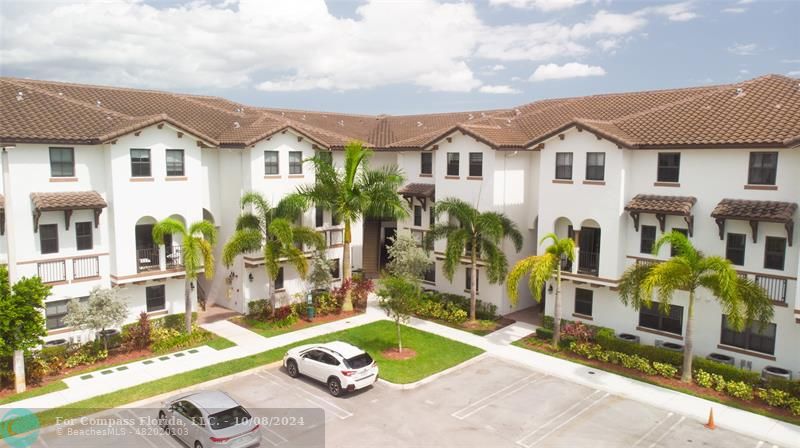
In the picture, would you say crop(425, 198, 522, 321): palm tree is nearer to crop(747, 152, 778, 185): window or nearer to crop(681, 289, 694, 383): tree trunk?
crop(681, 289, 694, 383): tree trunk

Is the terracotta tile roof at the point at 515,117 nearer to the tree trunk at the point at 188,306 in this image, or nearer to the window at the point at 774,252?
the window at the point at 774,252

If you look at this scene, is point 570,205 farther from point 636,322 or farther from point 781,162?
point 781,162

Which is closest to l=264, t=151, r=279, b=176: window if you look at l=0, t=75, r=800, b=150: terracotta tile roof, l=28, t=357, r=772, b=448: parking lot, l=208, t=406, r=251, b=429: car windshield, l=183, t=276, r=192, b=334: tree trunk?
l=0, t=75, r=800, b=150: terracotta tile roof

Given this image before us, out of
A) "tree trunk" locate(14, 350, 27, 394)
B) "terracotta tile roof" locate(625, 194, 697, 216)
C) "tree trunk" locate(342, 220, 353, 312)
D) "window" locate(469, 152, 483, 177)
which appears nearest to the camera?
"tree trunk" locate(14, 350, 27, 394)

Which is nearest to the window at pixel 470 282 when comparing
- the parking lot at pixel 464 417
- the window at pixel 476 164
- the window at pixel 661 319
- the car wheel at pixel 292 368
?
the window at pixel 476 164

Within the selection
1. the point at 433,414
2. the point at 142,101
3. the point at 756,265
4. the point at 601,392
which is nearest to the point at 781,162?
the point at 756,265

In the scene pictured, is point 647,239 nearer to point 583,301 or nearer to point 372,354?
point 583,301
